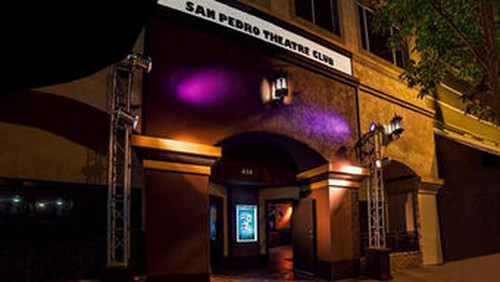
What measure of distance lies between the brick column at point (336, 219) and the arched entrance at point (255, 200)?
10.8 inches

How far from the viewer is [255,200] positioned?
12.8 m

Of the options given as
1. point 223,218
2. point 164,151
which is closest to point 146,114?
point 164,151

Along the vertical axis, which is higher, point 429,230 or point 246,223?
point 246,223

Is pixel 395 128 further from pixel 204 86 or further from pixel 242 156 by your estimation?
pixel 204 86

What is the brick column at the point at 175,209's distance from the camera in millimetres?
6926

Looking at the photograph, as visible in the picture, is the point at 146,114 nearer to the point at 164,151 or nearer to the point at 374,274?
the point at 164,151

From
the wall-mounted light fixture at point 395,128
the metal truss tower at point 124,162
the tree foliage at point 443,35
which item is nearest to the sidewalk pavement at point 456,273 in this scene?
the wall-mounted light fixture at point 395,128

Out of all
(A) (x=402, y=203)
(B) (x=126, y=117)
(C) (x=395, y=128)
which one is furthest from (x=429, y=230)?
(B) (x=126, y=117)

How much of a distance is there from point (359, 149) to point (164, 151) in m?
6.55

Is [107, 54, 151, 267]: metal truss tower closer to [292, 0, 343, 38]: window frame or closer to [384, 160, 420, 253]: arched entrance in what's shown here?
[292, 0, 343, 38]: window frame

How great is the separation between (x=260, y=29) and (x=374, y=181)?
5.52m

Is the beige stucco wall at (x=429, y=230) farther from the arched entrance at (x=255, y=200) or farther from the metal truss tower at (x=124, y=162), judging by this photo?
the metal truss tower at (x=124, y=162)

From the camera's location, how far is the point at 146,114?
7.28 metres

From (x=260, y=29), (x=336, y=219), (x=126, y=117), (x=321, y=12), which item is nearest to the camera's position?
(x=126, y=117)
